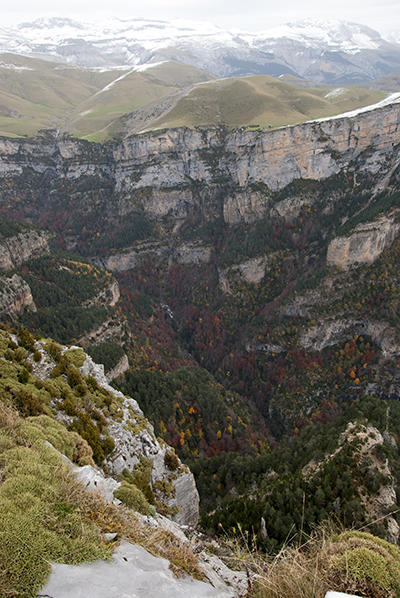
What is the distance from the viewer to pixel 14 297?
66812 millimetres

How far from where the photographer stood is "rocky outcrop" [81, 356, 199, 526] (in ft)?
71.8

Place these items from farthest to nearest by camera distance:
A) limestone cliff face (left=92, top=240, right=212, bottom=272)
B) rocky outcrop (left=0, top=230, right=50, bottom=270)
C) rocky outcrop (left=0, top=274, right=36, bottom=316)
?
1. limestone cliff face (left=92, top=240, right=212, bottom=272)
2. rocky outcrop (left=0, top=230, right=50, bottom=270)
3. rocky outcrop (left=0, top=274, right=36, bottom=316)

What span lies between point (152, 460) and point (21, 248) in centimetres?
7951

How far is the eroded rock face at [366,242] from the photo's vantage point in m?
88.5

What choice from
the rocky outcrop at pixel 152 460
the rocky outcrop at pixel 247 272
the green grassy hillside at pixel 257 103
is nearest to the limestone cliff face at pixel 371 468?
the rocky outcrop at pixel 152 460

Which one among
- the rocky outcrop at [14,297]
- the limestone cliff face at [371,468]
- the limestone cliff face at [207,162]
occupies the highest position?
the limestone cliff face at [207,162]

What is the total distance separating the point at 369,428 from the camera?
124 ft

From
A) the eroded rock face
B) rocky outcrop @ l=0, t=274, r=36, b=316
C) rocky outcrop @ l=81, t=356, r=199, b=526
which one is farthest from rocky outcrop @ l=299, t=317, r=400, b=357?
rocky outcrop @ l=0, t=274, r=36, b=316

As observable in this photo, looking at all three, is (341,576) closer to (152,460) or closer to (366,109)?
(152,460)

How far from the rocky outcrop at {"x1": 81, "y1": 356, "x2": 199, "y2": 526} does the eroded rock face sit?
3332 inches

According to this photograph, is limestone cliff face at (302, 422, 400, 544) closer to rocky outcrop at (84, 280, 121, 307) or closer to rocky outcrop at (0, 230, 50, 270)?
rocky outcrop at (84, 280, 121, 307)

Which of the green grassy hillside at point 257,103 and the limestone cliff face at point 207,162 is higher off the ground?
the green grassy hillside at point 257,103

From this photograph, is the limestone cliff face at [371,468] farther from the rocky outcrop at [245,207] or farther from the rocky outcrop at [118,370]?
the rocky outcrop at [245,207]

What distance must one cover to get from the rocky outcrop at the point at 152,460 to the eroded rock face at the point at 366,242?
84621 mm
